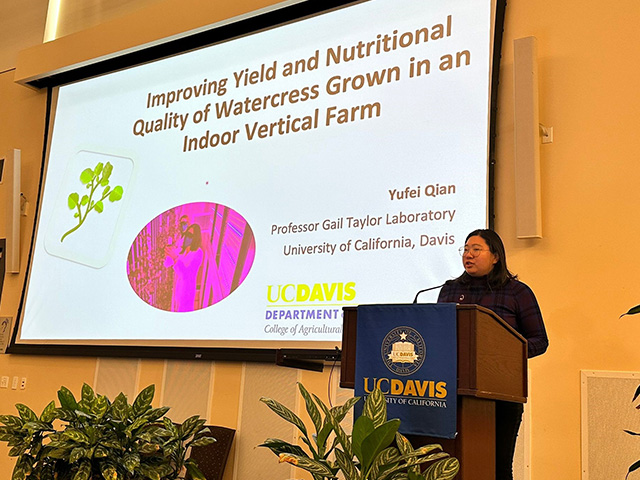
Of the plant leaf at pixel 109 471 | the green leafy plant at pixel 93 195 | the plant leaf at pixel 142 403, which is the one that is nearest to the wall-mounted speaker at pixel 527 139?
the plant leaf at pixel 142 403

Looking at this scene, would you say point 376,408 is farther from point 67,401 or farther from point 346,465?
point 67,401

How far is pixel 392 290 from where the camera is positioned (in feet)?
11.9

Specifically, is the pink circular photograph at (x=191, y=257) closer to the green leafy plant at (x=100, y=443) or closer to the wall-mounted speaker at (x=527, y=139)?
the wall-mounted speaker at (x=527, y=139)

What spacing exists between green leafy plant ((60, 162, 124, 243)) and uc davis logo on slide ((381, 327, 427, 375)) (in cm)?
339

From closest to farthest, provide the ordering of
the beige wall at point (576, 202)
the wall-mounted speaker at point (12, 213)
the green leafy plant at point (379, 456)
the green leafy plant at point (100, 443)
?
the green leafy plant at point (379, 456) < the green leafy plant at point (100, 443) < the beige wall at point (576, 202) < the wall-mounted speaker at point (12, 213)

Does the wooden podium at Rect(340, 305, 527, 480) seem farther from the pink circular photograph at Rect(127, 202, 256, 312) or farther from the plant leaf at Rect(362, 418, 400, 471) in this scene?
the pink circular photograph at Rect(127, 202, 256, 312)

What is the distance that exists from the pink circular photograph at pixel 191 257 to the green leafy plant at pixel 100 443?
184 cm

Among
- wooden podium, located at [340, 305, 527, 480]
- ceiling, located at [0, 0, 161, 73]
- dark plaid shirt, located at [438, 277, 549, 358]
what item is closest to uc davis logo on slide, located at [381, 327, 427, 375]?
wooden podium, located at [340, 305, 527, 480]

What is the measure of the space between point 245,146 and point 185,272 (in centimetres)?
88

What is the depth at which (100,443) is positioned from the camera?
232 centimetres

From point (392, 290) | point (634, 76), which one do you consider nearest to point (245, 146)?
point (392, 290)

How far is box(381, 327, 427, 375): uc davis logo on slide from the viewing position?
2.05 m

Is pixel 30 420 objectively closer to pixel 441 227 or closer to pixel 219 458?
pixel 219 458

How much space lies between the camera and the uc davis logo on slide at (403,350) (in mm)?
2049
